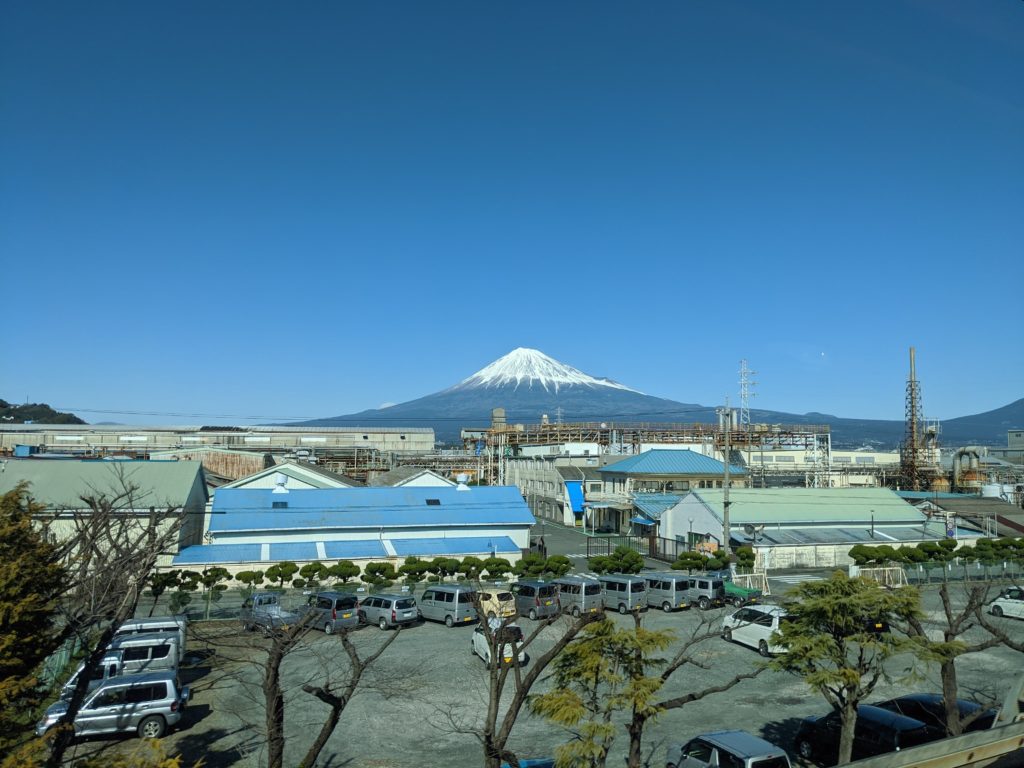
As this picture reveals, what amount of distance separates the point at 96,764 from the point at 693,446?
5060cm

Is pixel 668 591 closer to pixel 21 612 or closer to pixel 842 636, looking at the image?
pixel 842 636

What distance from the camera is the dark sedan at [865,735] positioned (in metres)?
10.1

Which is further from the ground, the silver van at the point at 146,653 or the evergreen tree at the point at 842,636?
the evergreen tree at the point at 842,636

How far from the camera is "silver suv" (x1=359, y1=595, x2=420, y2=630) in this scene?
19125 mm

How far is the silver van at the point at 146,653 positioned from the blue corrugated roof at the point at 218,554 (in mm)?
10487

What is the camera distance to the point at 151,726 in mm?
11695

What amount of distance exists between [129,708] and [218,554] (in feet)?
46.0

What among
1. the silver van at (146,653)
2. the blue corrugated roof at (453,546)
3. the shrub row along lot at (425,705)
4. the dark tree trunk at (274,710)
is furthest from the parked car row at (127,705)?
the blue corrugated roof at (453,546)

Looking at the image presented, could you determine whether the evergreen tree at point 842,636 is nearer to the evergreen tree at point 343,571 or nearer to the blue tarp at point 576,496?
the evergreen tree at point 343,571

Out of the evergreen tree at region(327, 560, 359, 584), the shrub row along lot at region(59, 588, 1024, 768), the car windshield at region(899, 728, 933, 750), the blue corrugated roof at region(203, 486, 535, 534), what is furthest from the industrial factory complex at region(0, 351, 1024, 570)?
the car windshield at region(899, 728, 933, 750)

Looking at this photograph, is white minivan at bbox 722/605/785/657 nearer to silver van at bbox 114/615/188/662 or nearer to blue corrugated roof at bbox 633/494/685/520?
silver van at bbox 114/615/188/662

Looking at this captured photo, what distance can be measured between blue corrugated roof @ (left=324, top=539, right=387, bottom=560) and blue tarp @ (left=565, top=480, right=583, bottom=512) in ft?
62.9

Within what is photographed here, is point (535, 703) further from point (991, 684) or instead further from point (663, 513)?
point (663, 513)

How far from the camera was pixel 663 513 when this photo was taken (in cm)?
3419
